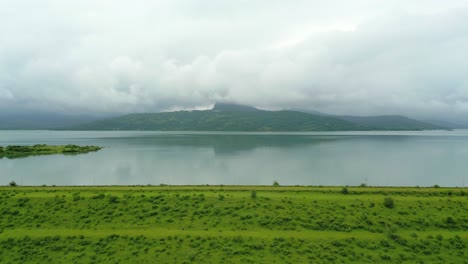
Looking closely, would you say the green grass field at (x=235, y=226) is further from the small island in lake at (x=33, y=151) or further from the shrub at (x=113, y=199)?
the small island in lake at (x=33, y=151)

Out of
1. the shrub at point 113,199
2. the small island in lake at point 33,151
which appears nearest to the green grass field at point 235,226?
the shrub at point 113,199

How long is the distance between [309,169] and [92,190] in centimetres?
5410

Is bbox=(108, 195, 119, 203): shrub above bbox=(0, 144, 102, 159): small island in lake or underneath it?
above

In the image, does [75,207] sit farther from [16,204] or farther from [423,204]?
[423,204]

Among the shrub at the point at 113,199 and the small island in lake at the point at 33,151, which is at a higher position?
the shrub at the point at 113,199

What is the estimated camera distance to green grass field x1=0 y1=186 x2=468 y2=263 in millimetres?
24203

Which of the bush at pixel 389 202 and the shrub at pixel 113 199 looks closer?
the bush at pixel 389 202

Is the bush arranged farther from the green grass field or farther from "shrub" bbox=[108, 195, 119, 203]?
"shrub" bbox=[108, 195, 119, 203]

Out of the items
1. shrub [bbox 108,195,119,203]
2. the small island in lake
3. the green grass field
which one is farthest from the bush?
the small island in lake

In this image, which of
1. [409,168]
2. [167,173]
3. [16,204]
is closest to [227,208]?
[16,204]

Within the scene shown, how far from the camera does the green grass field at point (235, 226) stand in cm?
2420

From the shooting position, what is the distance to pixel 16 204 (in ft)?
107

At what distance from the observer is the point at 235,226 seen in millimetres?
28234

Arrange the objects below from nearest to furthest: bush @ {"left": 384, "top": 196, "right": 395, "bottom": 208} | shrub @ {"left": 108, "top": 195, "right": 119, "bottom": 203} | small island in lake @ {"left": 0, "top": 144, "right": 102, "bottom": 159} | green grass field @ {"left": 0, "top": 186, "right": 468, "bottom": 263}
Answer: green grass field @ {"left": 0, "top": 186, "right": 468, "bottom": 263} → bush @ {"left": 384, "top": 196, "right": 395, "bottom": 208} → shrub @ {"left": 108, "top": 195, "right": 119, "bottom": 203} → small island in lake @ {"left": 0, "top": 144, "right": 102, "bottom": 159}
